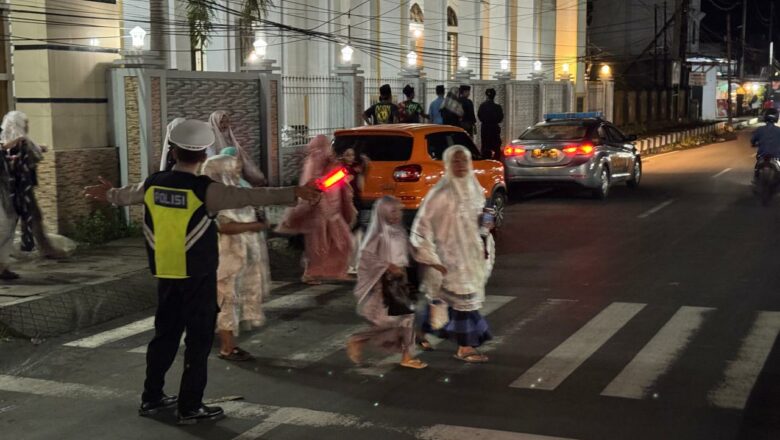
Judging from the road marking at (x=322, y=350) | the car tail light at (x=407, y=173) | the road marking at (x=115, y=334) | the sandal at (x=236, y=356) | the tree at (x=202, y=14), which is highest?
the tree at (x=202, y=14)

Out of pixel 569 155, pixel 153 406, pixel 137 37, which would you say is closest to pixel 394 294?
pixel 153 406

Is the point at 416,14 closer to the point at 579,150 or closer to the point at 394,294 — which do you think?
the point at 579,150

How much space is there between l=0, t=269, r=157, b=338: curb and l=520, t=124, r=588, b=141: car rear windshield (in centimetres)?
972

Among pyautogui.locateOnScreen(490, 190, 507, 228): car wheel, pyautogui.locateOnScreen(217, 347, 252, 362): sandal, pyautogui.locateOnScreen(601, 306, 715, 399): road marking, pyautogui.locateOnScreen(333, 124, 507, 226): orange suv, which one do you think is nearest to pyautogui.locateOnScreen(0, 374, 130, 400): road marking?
pyautogui.locateOnScreen(217, 347, 252, 362): sandal

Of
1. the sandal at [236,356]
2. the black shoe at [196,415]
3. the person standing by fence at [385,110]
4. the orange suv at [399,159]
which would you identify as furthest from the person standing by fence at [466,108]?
the black shoe at [196,415]

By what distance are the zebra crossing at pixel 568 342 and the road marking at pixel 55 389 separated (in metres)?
1.07

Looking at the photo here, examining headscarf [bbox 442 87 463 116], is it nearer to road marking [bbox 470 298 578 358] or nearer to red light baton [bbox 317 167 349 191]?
red light baton [bbox 317 167 349 191]

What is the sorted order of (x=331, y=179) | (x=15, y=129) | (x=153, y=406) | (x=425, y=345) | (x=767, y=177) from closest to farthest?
1. (x=153, y=406)
2. (x=425, y=345)
3. (x=331, y=179)
4. (x=15, y=129)
5. (x=767, y=177)

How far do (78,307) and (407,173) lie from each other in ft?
16.0

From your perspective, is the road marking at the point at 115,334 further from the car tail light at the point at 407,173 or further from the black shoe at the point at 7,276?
the car tail light at the point at 407,173

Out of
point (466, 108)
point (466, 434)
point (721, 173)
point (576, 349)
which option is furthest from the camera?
point (721, 173)

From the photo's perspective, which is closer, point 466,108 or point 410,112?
point 410,112

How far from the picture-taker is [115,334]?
888 centimetres

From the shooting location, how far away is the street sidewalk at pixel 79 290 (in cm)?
901
